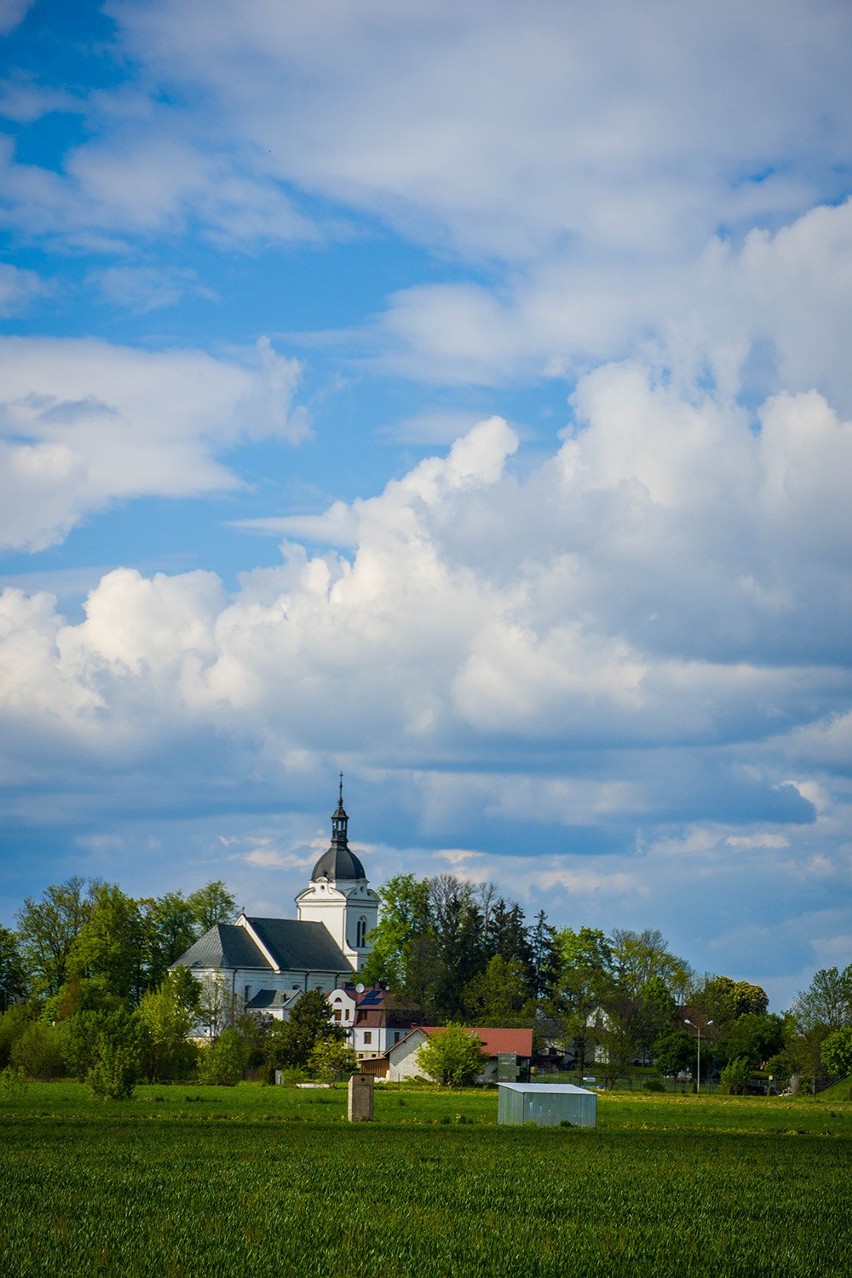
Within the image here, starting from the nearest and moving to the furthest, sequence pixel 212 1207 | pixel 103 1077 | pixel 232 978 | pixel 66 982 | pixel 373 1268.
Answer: pixel 373 1268, pixel 212 1207, pixel 103 1077, pixel 66 982, pixel 232 978

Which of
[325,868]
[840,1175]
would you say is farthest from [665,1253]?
[325,868]

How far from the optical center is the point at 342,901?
16300 cm

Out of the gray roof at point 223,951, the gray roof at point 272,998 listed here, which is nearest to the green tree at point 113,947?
the gray roof at point 223,951

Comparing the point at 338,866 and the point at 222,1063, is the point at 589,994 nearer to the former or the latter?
the point at 222,1063

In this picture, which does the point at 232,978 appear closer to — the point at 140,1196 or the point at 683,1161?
the point at 683,1161

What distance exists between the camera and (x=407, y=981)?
130 m

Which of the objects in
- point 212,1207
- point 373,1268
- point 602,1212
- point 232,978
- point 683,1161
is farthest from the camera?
point 232,978

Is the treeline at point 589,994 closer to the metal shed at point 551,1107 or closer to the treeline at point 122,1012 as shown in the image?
the treeline at point 122,1012

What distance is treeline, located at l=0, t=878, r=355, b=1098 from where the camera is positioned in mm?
65125

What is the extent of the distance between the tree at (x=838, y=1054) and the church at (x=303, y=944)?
52179mm

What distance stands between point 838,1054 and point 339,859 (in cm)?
7731

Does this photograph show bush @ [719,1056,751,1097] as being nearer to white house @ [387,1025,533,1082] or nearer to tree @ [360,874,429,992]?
white house @ [387,1025,533,1082]

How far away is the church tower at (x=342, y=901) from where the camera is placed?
162875 mm

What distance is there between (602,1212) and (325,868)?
465ft
